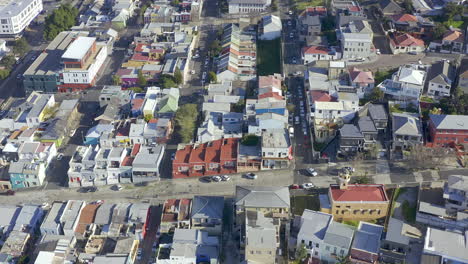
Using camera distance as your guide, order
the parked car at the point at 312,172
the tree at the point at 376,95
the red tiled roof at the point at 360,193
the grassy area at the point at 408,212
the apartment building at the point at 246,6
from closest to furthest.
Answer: the grassy area at the point at 408,212
the red tiled roof at the point at 360,193
the parked car at the point at 312,172
the tree at the point at 376,95
the apartment building at the point at 246,6

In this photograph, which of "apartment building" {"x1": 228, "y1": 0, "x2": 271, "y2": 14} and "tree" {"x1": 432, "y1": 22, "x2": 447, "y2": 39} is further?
"apartment building" {"x1": 228, "y1": 0, "x2": 271, "y2": 14}

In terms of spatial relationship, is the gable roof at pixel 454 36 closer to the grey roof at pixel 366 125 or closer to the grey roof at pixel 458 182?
the grey roof at pixel 366 125

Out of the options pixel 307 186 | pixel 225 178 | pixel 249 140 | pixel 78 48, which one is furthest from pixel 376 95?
pixel 78 48

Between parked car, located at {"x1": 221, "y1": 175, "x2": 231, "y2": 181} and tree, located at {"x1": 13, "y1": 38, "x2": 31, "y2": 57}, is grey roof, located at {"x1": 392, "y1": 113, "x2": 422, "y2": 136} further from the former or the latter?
tree, located at {"x1": 13, "y1": 38, "x2": 31, "y2": 57}

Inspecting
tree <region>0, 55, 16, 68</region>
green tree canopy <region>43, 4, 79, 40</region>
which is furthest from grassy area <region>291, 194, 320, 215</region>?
green tree canopy <region>43, 4, 79, 40</region>

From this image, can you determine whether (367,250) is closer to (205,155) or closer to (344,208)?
(344,208)

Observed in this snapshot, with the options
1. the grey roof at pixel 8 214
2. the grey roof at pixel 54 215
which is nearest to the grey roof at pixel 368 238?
the grey roof at pixel 54 215
